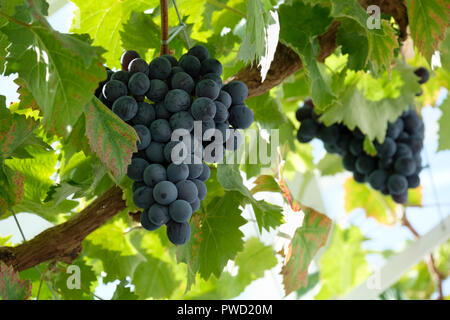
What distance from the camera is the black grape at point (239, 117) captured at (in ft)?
1.95

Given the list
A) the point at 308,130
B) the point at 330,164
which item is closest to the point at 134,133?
the point at 308,130

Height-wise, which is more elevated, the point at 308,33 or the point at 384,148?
the point at 308,33

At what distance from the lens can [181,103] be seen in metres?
0.56

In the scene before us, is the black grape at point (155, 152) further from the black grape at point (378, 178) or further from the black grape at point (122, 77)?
the black grape at point (378, 178)

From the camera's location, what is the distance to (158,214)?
1.72 ft

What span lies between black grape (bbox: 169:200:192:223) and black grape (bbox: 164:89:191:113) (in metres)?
0.10

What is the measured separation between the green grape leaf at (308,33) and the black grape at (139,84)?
229mm

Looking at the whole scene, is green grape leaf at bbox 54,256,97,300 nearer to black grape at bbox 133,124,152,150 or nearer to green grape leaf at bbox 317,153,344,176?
black grape at bbox 133,124,152,150

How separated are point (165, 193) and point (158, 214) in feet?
0.07

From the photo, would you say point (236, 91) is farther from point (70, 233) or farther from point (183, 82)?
point (70, 233)

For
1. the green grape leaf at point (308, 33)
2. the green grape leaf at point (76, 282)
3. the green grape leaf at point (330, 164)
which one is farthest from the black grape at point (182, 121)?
the green grape leaf at point (330, 164)

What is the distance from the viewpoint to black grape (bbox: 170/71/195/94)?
57 cm

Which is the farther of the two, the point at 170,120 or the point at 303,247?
the point at 303,247
